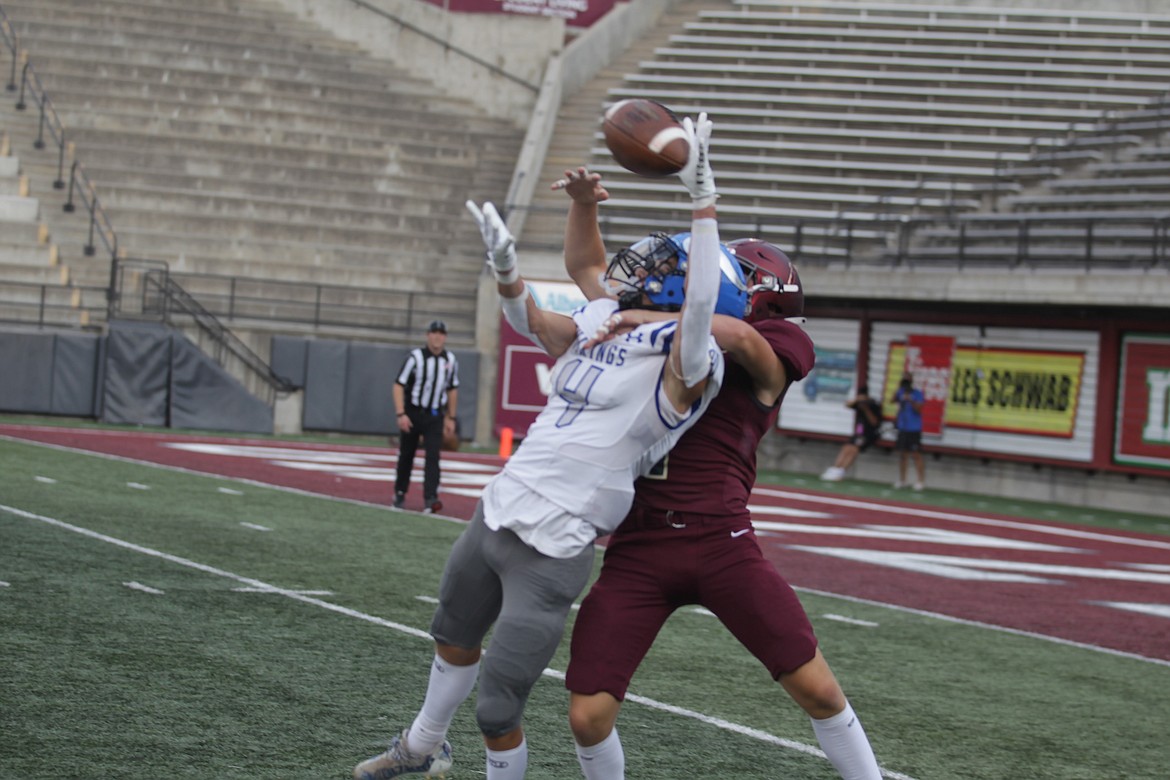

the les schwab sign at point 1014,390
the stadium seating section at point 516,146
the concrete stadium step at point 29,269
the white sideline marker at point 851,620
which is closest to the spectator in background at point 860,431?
the les schwab sign at point 1014,390

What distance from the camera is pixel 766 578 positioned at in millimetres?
4016

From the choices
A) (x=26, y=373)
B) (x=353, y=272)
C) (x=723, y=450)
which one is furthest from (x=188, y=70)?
(x=723, y=450)

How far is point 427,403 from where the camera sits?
1286 cm

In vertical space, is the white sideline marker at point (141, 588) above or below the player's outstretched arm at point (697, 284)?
below

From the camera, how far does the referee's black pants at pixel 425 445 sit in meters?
12.8

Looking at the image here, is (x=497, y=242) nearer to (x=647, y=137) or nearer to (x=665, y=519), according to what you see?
(x=647, y=137)

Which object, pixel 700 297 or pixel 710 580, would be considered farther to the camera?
pixel 710 580

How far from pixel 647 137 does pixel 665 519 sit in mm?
970

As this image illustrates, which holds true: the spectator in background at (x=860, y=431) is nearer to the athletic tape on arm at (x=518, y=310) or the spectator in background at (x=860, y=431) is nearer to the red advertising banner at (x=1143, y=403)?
the red advertising banner at (x=1143, y=403)

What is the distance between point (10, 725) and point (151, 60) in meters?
25.5

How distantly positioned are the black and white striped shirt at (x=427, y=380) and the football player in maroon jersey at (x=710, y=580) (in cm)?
882

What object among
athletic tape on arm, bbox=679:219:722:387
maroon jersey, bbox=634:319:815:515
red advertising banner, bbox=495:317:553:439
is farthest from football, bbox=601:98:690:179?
red advertising banner, bbox=495:317:553:439

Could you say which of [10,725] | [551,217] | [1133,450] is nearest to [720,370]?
[10,725]

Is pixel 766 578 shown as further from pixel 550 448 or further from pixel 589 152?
pixel 589 152
